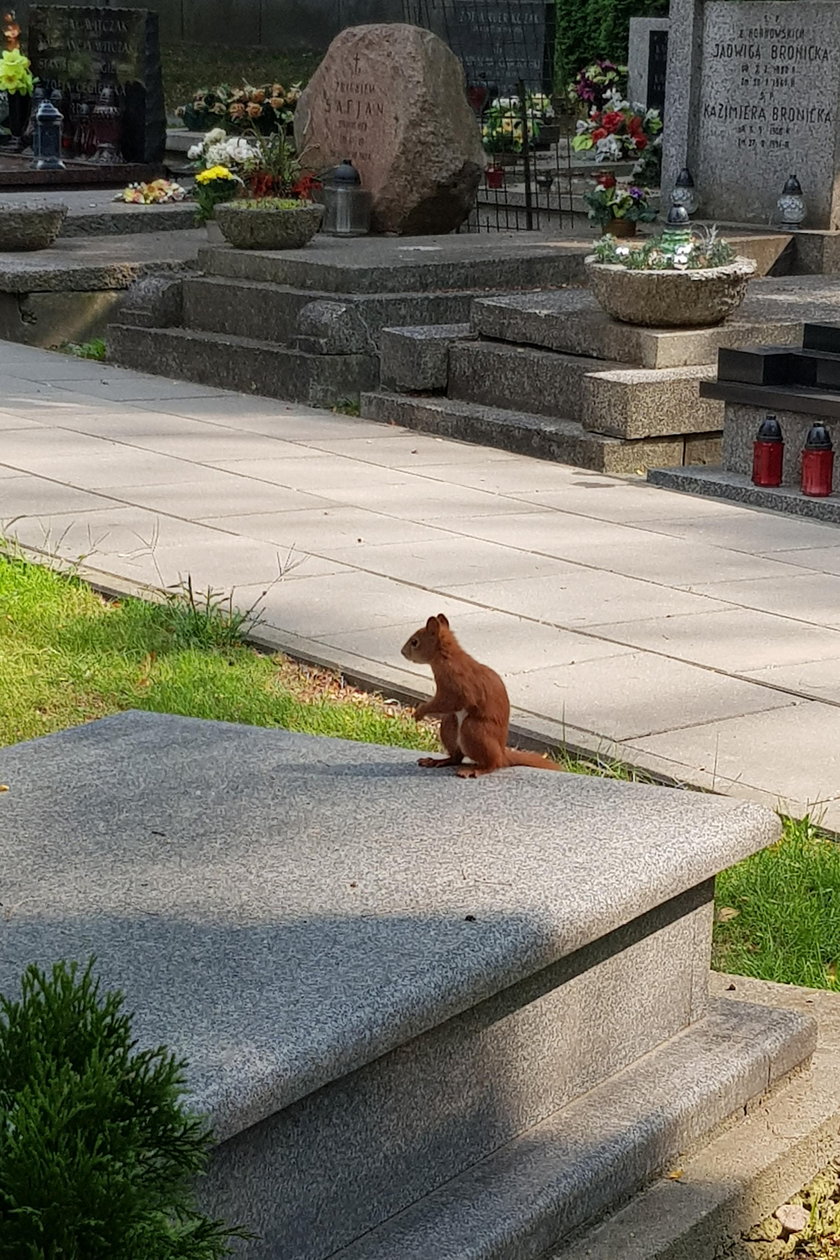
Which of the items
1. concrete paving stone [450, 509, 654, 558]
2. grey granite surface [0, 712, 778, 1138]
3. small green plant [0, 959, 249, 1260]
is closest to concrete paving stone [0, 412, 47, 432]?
concrete paving stone [450, 509, 654, 558]

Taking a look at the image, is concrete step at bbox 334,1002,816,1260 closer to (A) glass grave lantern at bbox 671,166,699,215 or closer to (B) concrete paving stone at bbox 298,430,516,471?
(B) concrete paving stone at bbox 298,430,516,471

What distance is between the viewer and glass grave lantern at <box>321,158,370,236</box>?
13289 mm

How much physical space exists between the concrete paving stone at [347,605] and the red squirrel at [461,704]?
8.06 feet

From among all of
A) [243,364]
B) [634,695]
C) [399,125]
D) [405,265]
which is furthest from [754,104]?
[634,695]

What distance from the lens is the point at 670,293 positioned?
32.1ft

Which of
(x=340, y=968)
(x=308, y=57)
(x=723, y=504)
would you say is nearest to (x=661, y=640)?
(x=723, y=504)

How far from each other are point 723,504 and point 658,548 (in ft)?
3.99

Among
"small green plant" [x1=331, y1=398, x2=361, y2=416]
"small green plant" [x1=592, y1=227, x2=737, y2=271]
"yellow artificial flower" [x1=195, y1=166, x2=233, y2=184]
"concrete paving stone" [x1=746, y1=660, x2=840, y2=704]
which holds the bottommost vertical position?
"concrete paving stone" [x1=746, y1=660, x2=840, y2=704]

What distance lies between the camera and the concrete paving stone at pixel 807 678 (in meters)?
5.71

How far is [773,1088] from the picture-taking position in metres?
3.53

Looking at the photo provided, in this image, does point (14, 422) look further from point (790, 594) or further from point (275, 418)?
point (790, 594)

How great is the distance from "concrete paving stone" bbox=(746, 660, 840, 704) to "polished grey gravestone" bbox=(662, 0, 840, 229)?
7728 mm

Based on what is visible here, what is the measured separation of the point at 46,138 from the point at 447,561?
43.5ft

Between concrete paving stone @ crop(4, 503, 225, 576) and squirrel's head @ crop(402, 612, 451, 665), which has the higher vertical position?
squirrel's head @ crop(402, 612, 451, 665)
